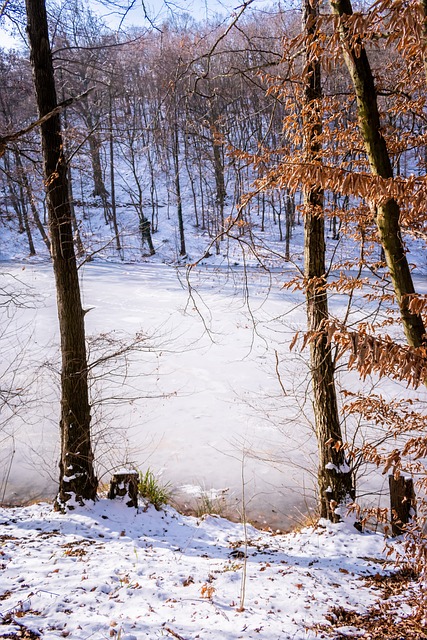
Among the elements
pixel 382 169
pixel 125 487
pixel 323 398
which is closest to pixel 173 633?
pixel 125 487

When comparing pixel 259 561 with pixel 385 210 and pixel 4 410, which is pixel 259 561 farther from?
pixel 4 410

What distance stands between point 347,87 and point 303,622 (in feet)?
19.8

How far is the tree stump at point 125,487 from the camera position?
568 cm

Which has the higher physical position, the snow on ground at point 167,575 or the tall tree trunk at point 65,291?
the tall tree trunk at point 65,291

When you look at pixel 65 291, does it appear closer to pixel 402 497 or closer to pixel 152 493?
pixel 152 493

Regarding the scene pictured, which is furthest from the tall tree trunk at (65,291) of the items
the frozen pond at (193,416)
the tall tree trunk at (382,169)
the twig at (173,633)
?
the tall tree trunk at (382,169)

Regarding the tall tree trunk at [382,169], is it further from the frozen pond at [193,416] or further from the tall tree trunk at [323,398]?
the tall tree trunk at [323,398]

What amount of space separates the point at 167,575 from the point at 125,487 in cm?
190

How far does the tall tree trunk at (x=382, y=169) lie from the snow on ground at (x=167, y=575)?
225 cm

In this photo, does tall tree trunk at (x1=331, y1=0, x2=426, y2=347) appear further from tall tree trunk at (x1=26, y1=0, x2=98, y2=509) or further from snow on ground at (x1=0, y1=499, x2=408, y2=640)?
tall tree trunk at (x1=26, y1=0, x2=98, y2=509)

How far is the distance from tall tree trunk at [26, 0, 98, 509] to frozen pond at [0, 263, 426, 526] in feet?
1.27

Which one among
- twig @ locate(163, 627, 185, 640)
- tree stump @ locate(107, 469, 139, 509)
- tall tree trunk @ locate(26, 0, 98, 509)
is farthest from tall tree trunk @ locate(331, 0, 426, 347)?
tree stump @ locate(107, 469, 139, 509)

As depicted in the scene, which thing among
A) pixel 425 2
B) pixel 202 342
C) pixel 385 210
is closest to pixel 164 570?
pixel 385 210

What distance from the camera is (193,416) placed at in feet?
29.2
